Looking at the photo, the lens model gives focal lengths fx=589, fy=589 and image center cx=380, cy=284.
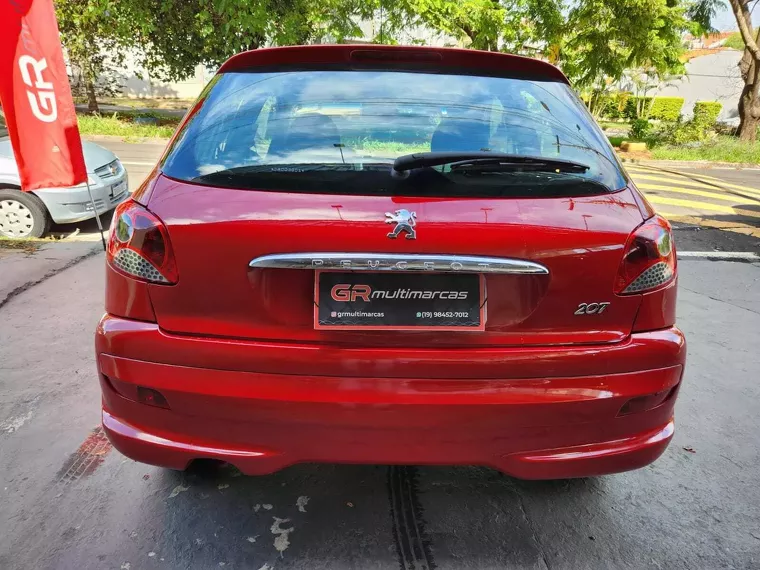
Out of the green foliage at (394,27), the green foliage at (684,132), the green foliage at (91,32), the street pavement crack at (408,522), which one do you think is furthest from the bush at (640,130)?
the street pavement crack at (408,522)

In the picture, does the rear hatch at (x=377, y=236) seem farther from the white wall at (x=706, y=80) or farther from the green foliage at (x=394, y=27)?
the white wall at (x=706, y=80)

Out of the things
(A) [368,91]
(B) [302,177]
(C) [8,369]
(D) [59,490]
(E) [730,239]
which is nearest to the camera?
(B) [302,177]

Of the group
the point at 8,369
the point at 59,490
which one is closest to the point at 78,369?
the point at 8,369

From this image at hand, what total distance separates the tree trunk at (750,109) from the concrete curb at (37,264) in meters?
21.1

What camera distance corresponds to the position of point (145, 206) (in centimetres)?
183

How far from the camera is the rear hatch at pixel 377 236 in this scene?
1686 mm

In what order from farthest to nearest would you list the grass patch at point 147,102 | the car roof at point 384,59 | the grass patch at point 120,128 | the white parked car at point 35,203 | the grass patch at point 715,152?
the grass patch at point 147,102
the grass patch at point 715,152
the grass patch at point 120,128
the white parked car at point 35,203
the car roof at point 384,59

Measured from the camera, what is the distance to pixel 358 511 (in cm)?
230

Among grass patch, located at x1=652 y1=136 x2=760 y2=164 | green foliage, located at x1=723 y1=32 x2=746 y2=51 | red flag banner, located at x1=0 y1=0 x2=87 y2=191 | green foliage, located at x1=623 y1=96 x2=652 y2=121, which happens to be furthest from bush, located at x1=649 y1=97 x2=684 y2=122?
red flag banner, located at x1=0 y1=0 x2=87 y2=191

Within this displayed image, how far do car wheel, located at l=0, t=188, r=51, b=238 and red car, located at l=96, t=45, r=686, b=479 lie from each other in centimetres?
540

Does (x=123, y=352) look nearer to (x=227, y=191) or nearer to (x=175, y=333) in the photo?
(x=175, y=333)

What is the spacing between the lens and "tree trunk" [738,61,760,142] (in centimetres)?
1969

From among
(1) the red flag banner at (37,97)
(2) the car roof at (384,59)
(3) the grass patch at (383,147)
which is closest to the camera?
(3) the grass patch at (383,147)

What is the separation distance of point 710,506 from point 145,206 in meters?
2.46
